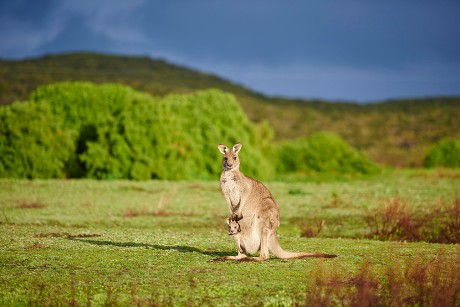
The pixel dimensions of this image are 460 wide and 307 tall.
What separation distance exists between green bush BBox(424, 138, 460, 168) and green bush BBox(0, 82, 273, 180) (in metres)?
19.9

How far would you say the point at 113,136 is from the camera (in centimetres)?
4722

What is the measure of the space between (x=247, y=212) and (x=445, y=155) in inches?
2284

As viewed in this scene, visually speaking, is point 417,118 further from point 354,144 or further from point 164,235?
point 164,235

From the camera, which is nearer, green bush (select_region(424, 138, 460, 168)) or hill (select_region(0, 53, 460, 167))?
green bush (select_region(424, 138, 460, 168))

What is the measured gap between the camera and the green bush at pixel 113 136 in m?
46.6

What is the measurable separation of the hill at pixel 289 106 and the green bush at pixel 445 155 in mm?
11354

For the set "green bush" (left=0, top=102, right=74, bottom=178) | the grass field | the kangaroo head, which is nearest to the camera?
the grass field

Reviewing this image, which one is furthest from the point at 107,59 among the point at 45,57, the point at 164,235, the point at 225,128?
the point at 164,235

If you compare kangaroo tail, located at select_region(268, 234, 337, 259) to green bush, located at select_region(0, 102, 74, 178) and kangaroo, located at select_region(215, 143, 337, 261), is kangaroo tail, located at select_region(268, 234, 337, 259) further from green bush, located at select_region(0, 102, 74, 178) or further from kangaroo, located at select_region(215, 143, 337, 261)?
green bush, located at select_region(0, 102, 74, 178)

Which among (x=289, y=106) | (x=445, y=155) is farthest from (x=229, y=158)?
(x=289, y=106)

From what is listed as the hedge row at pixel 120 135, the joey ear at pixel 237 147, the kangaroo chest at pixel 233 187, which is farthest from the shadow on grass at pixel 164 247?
the hedge row at pixel 120 135

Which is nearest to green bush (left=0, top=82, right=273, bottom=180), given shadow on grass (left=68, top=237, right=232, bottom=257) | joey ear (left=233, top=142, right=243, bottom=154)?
shadow on grass (left=68, top=237, right=232, bottom=257)

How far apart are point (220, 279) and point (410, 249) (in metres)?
5.79

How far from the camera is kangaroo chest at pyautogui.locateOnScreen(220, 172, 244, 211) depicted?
13.8 meters
